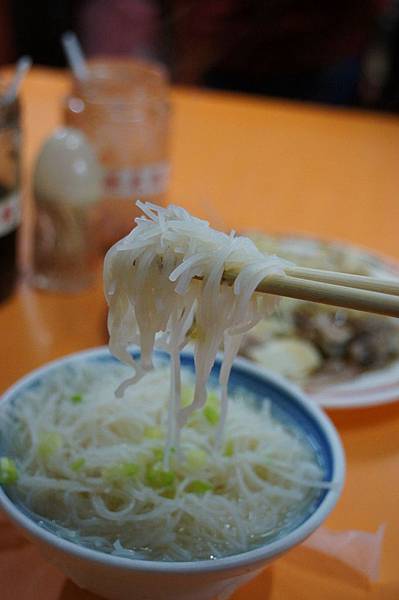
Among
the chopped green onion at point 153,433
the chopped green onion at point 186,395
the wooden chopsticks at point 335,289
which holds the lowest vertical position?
the chopped green onion at point 153,433

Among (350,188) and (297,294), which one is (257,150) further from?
(297,294)

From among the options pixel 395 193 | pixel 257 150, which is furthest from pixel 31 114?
pixel 395 193

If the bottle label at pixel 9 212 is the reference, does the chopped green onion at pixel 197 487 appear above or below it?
below

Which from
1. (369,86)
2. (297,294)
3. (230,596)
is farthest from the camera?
(369,86)

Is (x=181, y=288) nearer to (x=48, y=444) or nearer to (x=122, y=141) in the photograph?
(x=48, y=444)

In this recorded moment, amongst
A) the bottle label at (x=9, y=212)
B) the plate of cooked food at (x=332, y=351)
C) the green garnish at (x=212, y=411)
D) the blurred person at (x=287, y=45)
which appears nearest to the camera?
the green garnish at (x=212, y=411)

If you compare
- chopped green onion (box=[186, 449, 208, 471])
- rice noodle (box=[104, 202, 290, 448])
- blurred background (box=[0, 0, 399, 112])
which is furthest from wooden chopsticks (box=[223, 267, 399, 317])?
blurred background (box=[0, 0, 399, 112])

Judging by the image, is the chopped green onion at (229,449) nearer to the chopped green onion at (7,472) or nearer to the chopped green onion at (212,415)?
A: the chopped green onion at (212,415)

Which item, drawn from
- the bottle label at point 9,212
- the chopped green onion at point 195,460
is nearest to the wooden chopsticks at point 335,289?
the chopped green onion at point 195,460
